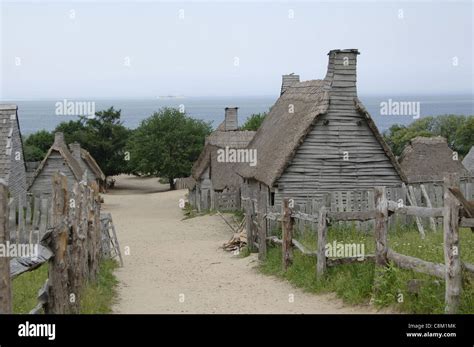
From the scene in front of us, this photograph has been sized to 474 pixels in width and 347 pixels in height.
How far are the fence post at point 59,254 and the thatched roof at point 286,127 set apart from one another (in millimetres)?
13119

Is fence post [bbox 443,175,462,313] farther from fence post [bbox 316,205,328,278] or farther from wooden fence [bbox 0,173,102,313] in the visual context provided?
wooden fence [bbox 0,173,102,313]

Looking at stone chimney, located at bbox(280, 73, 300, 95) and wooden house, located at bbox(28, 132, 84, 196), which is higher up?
stone chimney, located at bbox(280, 73, 300, 95)

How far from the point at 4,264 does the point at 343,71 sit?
16.6m

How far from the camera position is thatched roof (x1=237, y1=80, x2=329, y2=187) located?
21.7m

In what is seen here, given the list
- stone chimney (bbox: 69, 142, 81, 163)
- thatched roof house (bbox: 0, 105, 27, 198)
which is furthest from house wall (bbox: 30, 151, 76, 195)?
thatched roof house (bbox: 0, 105, 27, 198)

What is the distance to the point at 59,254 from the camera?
28.4 ft

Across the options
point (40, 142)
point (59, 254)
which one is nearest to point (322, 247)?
point (59, 254)

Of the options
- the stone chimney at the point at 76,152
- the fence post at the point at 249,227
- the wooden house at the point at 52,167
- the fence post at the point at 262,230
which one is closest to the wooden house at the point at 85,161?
the stone chimney at the point at 76,152

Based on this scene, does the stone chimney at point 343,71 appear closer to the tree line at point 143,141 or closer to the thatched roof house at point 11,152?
the thatched roof house at point 11,152

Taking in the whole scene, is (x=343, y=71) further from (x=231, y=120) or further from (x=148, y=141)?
(x=148, y=141)

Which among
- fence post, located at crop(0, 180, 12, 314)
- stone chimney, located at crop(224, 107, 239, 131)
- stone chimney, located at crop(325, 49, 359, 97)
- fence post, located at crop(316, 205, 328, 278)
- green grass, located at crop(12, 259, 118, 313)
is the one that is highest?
stone chimney, located at crop(325, 49, 359, 97)

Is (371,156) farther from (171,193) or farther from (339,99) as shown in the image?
(171,193)

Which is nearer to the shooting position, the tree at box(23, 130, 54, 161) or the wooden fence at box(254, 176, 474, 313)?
the wooden fence at box(254, 176, 474, 313)

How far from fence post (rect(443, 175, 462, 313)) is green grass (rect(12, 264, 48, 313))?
18.0 ft
